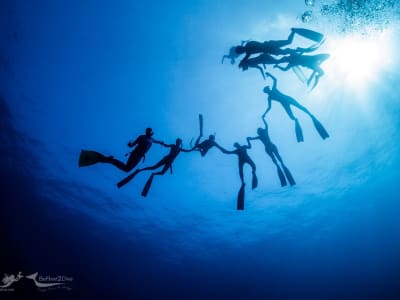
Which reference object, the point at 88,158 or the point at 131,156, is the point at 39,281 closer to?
the point at 131,156

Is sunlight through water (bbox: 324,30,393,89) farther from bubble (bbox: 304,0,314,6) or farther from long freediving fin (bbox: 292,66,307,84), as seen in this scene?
long freediving fin (bbox: 292,66,307,84)

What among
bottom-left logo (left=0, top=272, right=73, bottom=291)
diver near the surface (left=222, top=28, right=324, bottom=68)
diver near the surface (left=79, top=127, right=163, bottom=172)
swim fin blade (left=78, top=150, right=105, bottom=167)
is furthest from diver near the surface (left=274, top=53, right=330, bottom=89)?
bottom-left logo (left=0, top=272, right=73, bottom=291)

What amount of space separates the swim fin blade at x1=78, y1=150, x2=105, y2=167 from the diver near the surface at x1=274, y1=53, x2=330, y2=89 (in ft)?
18.4

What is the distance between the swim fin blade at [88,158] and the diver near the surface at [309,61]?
5.60 meters

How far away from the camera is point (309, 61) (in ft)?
24.9

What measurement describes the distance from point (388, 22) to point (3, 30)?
749 inches

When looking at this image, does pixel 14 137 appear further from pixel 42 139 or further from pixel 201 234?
pixel 201 234

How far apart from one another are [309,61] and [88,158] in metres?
6.47

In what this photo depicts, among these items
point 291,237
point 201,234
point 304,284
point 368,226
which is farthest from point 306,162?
point 304,284

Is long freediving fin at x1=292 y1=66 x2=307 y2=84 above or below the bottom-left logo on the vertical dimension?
above

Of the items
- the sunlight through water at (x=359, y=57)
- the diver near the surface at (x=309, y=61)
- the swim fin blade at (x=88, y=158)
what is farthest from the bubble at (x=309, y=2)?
the swim fin blade at (x=88, y=158)

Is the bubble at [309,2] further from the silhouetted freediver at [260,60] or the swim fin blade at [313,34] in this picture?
the silhouetted freediver at [260,60]

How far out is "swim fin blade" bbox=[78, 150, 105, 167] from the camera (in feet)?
A: 23.5

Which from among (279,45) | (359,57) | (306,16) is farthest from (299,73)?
(359,57)
